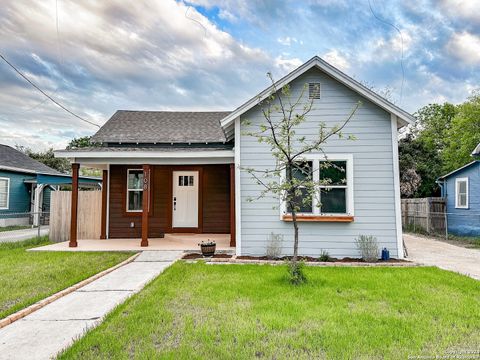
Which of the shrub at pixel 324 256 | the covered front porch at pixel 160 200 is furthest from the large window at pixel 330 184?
the covered front porch at pixel 160 200

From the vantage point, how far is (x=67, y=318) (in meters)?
3.92

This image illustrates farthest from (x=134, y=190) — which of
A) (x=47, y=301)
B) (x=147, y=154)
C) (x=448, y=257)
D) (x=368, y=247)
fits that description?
(x=448, y=257)

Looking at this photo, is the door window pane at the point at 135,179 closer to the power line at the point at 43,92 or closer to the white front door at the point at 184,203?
the white front door at the point at 184,203

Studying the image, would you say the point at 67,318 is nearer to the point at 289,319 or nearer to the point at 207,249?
the point at 289,319

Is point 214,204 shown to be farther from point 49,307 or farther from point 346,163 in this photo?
point 49,307

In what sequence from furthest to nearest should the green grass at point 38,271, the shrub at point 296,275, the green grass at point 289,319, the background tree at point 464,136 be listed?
the background tree at point 464,136 → the shrub at point 296,275 → the green grass at point 38,271 → the green grass at point 289,319

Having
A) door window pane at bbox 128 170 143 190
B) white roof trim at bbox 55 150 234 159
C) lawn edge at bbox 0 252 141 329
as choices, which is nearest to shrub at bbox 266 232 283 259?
white roof trim at bbox 55 150 234 159

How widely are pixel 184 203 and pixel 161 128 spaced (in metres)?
3.10

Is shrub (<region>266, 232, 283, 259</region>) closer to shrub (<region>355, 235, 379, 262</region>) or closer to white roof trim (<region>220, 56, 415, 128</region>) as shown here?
shrub (<region>355, 235, 379, 262</region>)

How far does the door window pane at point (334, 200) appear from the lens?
25.0 feet

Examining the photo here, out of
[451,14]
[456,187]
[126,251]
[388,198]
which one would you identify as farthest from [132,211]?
[451,14]

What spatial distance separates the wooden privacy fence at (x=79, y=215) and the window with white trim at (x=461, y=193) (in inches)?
560

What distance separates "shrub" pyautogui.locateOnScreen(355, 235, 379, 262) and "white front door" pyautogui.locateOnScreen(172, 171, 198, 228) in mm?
6104

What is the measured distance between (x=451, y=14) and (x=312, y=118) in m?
10.5
